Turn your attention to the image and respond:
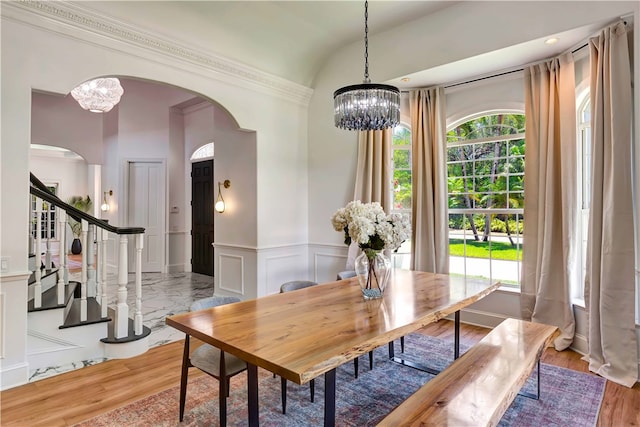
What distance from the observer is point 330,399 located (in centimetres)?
172

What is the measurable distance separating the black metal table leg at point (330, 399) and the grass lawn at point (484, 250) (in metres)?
3.19

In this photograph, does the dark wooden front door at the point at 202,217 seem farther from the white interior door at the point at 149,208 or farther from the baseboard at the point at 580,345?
the baseboard at the point at 580,345

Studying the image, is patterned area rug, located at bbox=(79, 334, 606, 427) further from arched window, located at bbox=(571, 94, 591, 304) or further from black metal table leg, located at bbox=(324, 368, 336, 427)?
arched window, located at bbox=(571, 94, 591, 304)

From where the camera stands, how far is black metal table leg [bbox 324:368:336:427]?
1.69 metres

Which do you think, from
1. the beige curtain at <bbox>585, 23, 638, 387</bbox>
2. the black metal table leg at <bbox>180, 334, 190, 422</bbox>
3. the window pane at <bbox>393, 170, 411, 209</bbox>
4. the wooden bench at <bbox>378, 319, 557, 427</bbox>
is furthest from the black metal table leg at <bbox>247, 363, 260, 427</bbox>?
the window pane at <bbox>393, 170, 411, 209</bbox>

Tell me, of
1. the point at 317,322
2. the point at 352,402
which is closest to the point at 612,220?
the point at 352,402

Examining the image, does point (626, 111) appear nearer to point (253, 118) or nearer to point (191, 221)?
point (253, 118)

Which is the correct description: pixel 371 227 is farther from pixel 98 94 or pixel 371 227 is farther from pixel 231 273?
pixel 98 94

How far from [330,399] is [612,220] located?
2.81 meters

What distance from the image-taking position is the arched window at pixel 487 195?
4.02 metres

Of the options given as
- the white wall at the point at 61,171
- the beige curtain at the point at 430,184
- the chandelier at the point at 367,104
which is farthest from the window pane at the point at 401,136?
the white wall at the point at 61,171

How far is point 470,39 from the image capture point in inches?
144

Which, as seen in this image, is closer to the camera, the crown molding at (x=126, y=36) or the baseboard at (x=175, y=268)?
the crown molding at (x=126, y=36)

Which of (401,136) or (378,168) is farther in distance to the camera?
(401,136)
